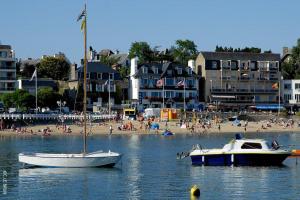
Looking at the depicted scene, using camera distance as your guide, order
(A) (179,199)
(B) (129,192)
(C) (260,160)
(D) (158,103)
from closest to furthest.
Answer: (A) (179,199), (B) (129,192), (C) (260,160), (D) (158,103)

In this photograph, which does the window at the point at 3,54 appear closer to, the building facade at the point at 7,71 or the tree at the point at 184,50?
the building facade at the point at 7,71

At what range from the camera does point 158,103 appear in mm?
146250

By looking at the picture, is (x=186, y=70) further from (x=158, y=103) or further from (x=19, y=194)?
(x=19, y=194)

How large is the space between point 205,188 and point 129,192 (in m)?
5.26

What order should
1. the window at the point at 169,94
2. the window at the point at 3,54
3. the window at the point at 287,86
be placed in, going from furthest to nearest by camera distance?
1. the window at the point at 287,86
2. the window at the point at 169,94
3. the window at the point at 3,54

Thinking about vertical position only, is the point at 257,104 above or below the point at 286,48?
below

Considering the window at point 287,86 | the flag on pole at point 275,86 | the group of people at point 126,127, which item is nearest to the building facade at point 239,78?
the flag on pole at point 275,86

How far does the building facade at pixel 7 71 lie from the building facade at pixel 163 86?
74.0 feet

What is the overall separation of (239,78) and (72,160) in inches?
3788

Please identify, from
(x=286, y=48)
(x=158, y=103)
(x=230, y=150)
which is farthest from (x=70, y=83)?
(x=230, y=150)

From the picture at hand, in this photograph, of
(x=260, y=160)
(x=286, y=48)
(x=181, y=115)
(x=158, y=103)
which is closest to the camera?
(x=260, y=160)

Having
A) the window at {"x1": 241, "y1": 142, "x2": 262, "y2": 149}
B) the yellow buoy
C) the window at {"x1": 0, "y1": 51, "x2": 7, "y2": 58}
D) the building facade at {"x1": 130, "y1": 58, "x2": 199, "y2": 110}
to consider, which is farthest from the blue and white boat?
the window at {"x1": 0, "y1": 51, "x2": 7, "y2": 58}

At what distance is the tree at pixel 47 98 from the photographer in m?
135

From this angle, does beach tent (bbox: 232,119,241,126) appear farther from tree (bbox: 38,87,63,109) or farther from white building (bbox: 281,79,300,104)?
tree (bbox: 38,87,63,109)
